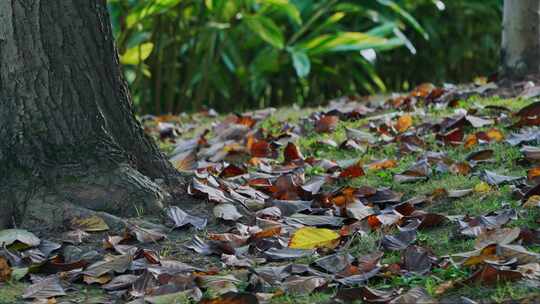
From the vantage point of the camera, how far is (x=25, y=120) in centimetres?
345

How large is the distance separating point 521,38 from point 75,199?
3150 millimetres

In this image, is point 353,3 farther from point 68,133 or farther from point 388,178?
A: point 68,133

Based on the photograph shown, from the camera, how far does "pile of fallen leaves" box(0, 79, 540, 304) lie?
8.98ft

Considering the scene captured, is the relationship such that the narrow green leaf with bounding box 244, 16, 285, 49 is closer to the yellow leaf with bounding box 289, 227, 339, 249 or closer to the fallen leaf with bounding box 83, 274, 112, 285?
the yellow leaf with bounding box 289, 227, 339, 249

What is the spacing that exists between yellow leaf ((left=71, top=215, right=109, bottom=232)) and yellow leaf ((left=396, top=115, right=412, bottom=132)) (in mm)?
2087

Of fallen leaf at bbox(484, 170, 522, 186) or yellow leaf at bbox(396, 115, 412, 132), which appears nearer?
fallen leaf at bbox(484, 170, 522, 186)

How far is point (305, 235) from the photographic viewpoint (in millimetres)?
3084

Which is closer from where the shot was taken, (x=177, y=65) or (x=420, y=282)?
(x=420, y=282)

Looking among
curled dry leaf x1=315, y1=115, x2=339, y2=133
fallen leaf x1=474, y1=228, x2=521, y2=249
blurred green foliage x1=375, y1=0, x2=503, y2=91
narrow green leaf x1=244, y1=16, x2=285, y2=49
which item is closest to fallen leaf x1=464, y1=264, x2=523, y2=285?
fallen leaf x1=474, y1=228, x2=521, y2=249

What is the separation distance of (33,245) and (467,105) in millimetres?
2897

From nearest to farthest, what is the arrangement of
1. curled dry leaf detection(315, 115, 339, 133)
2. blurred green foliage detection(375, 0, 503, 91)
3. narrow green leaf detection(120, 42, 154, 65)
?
curled dry leaf detection(315, 115, 339, 133) → narrow green leaf detection(120, 42, 154, 65) → blurred green foliage detection(375, 0, 503, 91)

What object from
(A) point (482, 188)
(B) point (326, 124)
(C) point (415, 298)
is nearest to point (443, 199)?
Answer: (A) point (482, 188)

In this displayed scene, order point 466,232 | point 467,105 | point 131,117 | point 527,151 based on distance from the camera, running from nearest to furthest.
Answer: point 466,232 → point 131,117 → point 527,151 → point 467,105

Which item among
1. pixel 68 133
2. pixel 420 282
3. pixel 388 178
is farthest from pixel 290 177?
pixel 420 282
